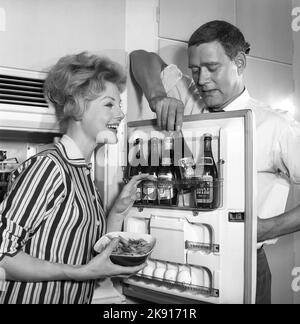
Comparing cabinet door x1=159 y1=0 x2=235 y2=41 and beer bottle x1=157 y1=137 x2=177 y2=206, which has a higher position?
cabinet door x1=159 y1=0 x2=235 y2=41

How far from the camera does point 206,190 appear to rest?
4.23 ft

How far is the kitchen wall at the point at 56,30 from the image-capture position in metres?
1.50

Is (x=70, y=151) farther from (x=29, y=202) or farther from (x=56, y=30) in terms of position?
(x=56, y=30)

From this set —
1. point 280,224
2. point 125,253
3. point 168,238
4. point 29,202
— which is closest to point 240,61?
point 280,224

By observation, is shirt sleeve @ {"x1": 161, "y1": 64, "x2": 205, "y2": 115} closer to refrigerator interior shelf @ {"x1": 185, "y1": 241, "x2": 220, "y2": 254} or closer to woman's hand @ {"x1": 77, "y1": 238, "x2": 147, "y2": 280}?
refrigerator interior shelf @ {"x1": 185, "y1": 241, "x2": 220, "y2": 254}

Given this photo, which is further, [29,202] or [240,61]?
[240,61]

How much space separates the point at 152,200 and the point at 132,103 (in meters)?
0.52

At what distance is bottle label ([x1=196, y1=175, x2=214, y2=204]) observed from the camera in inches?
50.4

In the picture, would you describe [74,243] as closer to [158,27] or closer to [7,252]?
[7,252]

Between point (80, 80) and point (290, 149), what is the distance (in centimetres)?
74

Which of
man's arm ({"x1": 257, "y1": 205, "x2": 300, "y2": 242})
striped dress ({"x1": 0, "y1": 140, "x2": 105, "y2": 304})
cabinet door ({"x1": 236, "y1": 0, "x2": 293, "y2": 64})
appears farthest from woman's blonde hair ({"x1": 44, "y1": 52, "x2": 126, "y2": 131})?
cabinet door ({"x1": 236, "y1": 0, "x2": 293, "y2": 64})

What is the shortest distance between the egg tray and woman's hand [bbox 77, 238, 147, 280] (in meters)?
0.20

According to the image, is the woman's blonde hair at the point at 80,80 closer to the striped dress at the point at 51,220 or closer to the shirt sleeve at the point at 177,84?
the striped dress at the point at 51,220
